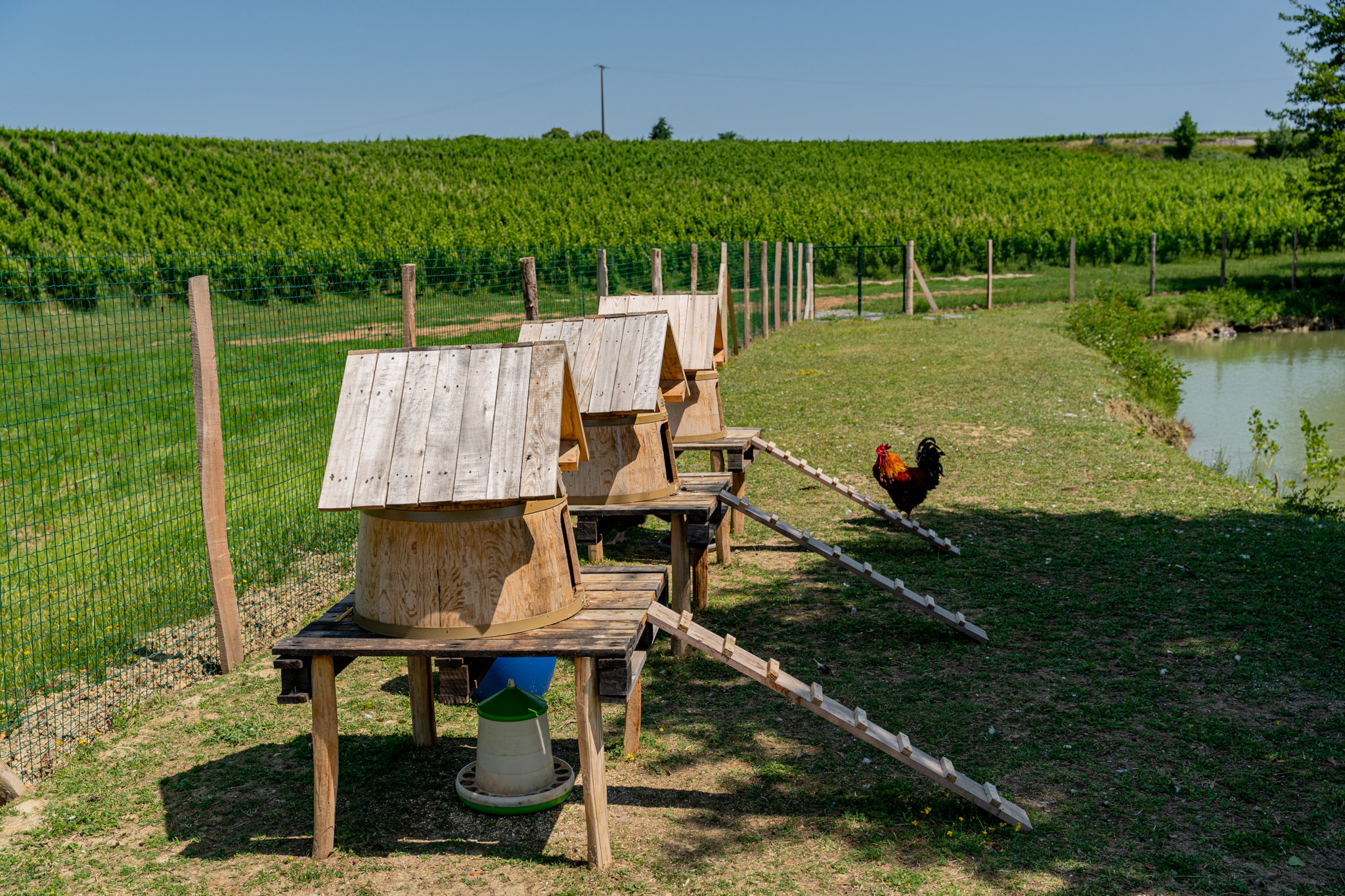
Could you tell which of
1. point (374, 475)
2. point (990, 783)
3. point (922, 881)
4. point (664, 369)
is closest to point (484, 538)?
point (374, 475)

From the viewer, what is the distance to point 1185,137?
85.2m

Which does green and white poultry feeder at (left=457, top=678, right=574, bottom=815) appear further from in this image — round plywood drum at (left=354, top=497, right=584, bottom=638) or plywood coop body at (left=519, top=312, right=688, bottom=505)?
plywood coop body at (left=519, top=312, right=688, bottom=505)

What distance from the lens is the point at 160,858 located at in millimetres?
4441

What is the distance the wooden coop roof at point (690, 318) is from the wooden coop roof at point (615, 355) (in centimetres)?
120

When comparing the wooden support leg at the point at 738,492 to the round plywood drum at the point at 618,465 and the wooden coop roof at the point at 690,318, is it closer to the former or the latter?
the wooden coop roof at the point at 690,318

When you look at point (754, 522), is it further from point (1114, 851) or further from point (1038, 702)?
point (1114, 851)

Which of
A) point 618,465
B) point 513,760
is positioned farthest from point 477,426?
point 618,465

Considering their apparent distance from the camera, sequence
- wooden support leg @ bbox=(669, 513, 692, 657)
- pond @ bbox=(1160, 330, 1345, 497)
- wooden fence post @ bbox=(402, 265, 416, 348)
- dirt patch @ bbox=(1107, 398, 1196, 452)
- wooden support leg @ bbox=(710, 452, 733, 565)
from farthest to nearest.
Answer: dirt patch @ bbox=(1107, 398, 1196, 452) → pond @ bbox=(1160, 330, 1345, 497) → wooden support leg @ bbox=(710, 452, 733, 565) → wooden fence post @ bbox=(402, 265, 416, 348) → wooden support leg @ bbox=(669, 513, 692, 657)

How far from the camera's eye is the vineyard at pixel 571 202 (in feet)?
123

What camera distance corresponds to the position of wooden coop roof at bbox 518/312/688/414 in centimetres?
668

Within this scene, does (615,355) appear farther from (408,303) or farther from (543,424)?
(543,424)

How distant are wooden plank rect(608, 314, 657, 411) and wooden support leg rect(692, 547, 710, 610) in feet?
4.31

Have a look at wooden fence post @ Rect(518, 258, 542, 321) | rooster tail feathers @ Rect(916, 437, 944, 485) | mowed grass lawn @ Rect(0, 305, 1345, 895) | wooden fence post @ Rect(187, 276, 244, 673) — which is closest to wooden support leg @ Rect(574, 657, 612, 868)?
mowed grass lawn @ Rect(0, 305, 1345, 895)

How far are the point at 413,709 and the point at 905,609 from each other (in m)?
3.81
